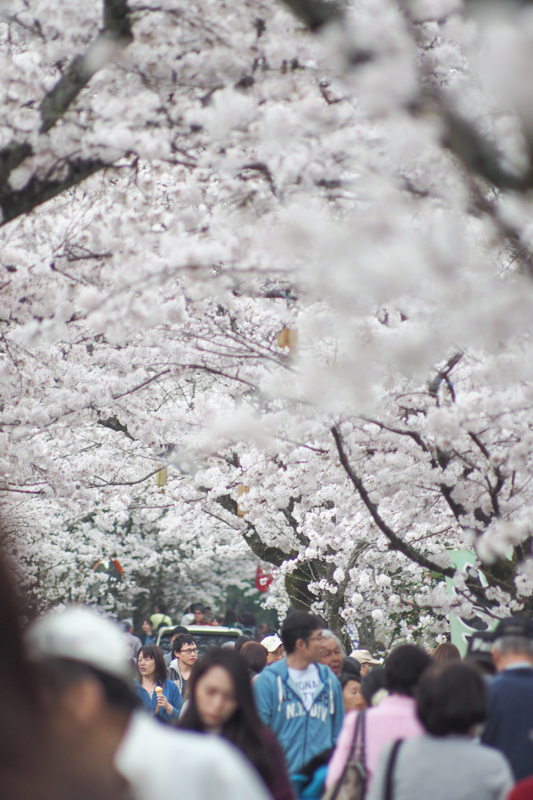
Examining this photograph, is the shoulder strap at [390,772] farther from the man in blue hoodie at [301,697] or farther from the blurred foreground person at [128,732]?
the man in blue hoodie at [301,697]

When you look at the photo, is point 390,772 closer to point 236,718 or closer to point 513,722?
point 236,718

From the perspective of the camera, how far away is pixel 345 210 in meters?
5.73

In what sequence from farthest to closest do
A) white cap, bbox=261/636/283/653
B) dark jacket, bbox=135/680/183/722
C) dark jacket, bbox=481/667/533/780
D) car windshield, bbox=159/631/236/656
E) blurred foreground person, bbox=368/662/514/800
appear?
car windshield, bbox=159/631/236/656
white cap, bbox=261/636/283/653
dark jacket, bbox=135/680/183/722
dark jacket, bbox=481/667/533/780
blurred foreground person, bbox=368/662/514/800

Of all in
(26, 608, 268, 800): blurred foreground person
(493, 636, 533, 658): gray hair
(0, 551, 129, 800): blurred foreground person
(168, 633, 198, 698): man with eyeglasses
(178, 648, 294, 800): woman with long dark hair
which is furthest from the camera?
(168, 633, 198, 698): man with eyeglasses

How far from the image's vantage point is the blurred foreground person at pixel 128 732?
1591mm

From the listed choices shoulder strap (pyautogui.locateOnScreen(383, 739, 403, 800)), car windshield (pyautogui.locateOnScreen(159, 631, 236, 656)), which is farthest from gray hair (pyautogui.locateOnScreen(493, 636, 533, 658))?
car windshield (pyautogui.locateOnScreen(159, 631, 236, 656))

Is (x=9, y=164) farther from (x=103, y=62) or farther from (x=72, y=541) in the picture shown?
(x=72, y=541)

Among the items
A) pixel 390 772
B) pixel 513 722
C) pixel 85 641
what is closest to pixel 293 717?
pixel 513 722

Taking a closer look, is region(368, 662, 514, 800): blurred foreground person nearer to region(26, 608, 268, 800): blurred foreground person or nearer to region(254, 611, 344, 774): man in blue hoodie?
region(26, 608, 268, 800): blurred foreground person

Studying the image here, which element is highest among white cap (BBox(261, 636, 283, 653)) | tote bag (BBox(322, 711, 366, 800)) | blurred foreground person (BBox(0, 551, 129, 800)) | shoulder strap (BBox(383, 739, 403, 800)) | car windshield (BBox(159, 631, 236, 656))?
blurred foreground person (BBox(0, 551, 129, 800))

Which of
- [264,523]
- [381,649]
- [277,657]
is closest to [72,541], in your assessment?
[381,649]

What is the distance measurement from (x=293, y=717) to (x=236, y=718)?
1654 mm

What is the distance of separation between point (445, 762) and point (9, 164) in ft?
13.3

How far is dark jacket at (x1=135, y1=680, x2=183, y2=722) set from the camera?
21.3ft
